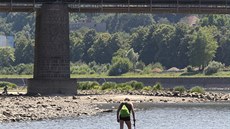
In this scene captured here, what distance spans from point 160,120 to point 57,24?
122ft

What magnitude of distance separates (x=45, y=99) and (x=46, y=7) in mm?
15748

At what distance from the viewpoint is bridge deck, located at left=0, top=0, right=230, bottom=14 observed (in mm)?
105625

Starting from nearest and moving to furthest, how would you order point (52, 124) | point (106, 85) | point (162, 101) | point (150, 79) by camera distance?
point (52, 124)
point (162, 101)
point (106, 85)
point (150, 79)

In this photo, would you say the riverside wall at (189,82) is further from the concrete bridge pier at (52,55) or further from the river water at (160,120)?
the river water at (160,120)

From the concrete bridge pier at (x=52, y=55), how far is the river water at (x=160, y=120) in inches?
754

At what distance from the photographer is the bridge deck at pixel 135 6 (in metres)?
106

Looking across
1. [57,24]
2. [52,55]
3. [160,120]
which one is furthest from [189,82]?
[160,120]

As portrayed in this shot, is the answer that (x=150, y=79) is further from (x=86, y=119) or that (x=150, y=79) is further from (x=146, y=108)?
(x=86, y=119)

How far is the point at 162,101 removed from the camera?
97.1 metres

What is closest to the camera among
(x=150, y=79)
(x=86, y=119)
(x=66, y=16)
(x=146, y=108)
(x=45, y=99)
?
(x=86, y=119)

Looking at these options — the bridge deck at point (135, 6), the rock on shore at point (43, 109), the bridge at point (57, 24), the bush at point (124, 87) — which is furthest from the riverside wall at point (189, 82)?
the rock on shore at point (43, 109)

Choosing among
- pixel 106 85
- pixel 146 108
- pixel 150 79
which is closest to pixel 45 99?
pixel 146 108

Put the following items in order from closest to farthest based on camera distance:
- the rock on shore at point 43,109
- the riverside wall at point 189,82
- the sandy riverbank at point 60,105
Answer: the rock on shore at point 43,109 → the sandy riverbank at point 60,105 → the riverside wall at point 189,82

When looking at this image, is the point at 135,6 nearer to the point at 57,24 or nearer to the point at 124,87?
the point at 57,24
